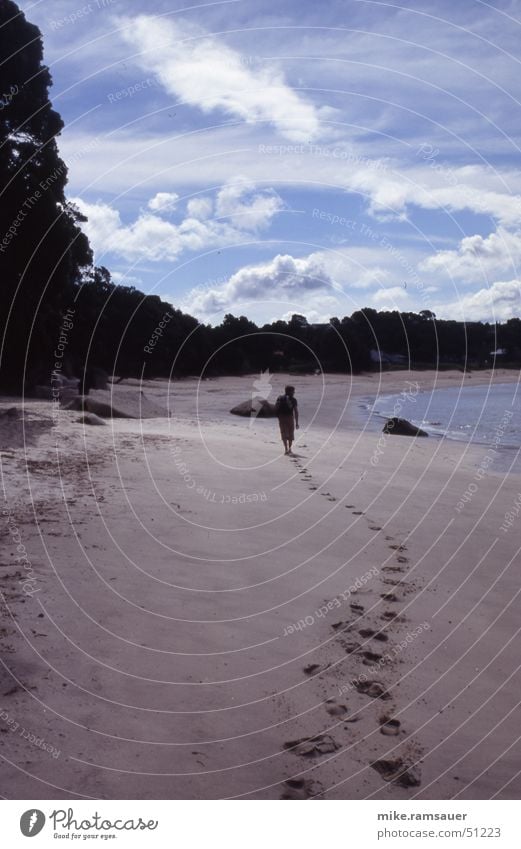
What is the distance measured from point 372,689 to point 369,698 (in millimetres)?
113

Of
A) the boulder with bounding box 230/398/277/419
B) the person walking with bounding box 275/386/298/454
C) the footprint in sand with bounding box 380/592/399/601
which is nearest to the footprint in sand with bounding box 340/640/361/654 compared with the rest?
the footprint in sand with bounding box 380/592/399/601

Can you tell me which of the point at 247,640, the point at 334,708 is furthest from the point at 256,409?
the point at 334,708

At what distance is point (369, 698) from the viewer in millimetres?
4770

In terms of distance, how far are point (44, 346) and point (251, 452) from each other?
8676 millimetres

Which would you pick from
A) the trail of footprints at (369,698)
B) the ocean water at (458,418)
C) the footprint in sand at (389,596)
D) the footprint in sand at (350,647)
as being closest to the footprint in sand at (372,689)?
the trail of footprints at (369,698)

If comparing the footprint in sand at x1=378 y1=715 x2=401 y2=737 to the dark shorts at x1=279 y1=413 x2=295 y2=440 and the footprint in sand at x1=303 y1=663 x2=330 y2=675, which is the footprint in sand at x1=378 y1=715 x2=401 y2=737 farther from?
the dark shorts at x1=279 y1=413 x2=295 y2=440

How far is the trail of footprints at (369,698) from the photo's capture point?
3.94m

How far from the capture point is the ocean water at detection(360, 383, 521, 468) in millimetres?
25525

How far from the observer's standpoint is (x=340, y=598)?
6.53m

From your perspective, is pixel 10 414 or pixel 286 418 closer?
pixel 10 414

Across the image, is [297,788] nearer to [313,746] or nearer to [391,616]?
[313,746]

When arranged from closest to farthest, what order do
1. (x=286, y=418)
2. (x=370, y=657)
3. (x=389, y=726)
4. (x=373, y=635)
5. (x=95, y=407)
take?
(x=389, y=726)
(x=370, y=657)
(x=373, y=635)
(x=286, y=418)
(x=95, y=407)

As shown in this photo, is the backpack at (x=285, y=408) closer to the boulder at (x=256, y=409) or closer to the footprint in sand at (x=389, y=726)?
the boulder at (x=256, y=409)
